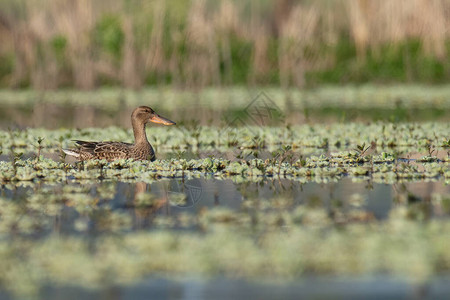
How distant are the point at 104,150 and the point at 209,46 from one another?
1071cm

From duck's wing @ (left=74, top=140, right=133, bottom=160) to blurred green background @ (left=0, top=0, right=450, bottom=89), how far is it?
9.93 meters

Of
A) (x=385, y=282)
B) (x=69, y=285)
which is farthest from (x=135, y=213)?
(x=385, y=282)

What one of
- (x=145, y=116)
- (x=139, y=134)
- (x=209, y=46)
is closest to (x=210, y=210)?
(x=139, y=134)

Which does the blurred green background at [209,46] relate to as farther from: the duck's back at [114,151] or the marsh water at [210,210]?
the marsh water at [210,210]

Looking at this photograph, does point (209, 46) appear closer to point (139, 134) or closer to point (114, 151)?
point (139, 134)

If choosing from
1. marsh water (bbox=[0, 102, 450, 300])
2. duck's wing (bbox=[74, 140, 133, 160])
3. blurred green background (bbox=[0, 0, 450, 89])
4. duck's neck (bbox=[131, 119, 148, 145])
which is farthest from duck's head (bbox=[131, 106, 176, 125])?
blurred green background (bbox=[0, 0, 450, 89])

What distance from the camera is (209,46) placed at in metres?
21.9

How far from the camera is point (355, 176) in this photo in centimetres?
1016

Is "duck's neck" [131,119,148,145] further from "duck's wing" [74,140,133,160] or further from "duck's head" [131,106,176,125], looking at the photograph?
"duck's wing" [74,140,133,160]

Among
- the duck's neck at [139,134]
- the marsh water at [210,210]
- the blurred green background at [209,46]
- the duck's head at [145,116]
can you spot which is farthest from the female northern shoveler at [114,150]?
the blurred green background at [209,46]

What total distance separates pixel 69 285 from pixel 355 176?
498cm

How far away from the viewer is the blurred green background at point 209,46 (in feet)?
73.6

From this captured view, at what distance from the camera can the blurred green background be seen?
73.6ft

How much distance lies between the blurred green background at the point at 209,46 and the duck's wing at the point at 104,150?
9.93m
